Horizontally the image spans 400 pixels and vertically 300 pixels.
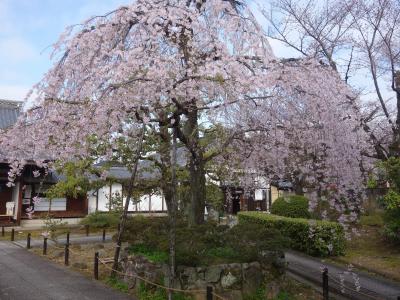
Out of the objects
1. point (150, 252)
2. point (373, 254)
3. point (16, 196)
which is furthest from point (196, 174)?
point (16, 196)

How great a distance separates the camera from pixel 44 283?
1032 centimetres

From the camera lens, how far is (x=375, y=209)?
2089cm

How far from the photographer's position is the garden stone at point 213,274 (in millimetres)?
8734

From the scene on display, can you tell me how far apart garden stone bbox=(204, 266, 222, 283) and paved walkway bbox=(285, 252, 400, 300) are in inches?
127

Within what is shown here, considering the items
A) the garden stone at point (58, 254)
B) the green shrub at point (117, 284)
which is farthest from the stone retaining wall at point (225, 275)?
the garden stone at point (58, 254)

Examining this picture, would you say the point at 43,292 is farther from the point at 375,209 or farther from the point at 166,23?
the point at 375,209

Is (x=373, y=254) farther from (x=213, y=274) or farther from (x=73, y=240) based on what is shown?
(x=73, y=240)

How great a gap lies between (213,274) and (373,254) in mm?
8433

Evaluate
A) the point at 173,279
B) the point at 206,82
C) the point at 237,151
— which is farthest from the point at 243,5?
the point at 173,279

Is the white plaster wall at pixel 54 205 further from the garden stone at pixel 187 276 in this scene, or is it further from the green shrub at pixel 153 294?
the garden stone at pixel 187 276

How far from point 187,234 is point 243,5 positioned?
19.1 feet

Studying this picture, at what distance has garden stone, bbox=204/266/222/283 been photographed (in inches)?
344

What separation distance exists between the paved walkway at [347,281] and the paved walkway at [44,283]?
5.32 m

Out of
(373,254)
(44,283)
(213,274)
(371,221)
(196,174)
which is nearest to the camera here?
(213,274)
